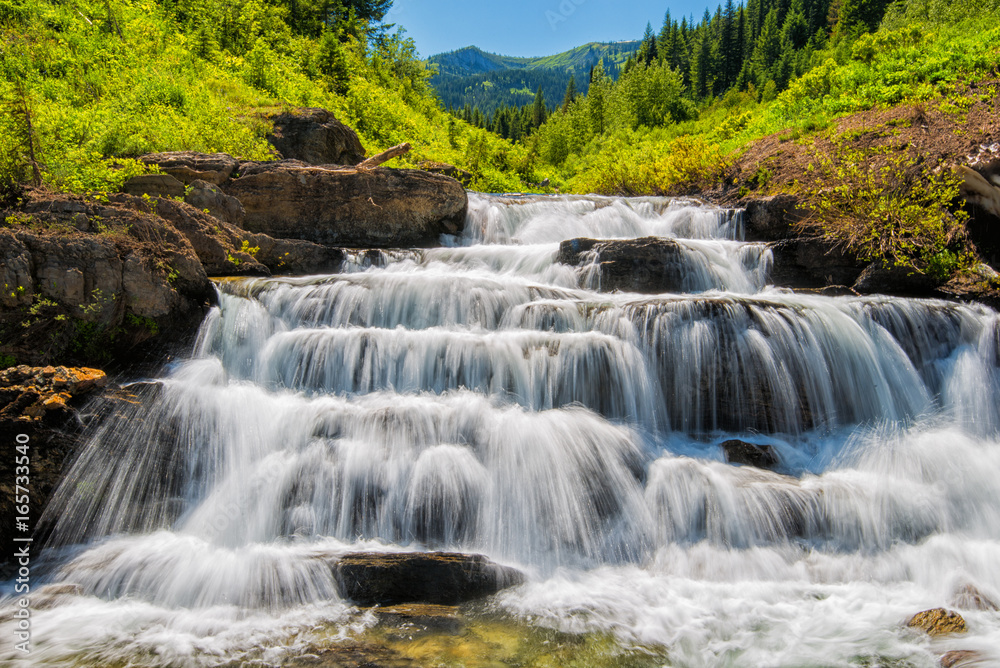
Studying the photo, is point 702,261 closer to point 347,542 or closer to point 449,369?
point 449,369

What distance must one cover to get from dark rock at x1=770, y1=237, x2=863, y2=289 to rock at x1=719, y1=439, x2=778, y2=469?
4753mm

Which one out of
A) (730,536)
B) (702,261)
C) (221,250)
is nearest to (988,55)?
(702,261)

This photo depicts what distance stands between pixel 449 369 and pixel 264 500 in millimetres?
2563

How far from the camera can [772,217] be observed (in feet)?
34.8

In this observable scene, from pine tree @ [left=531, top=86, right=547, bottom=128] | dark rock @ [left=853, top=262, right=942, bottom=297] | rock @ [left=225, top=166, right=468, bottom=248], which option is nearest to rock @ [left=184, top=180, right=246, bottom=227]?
rock @ [left=225, top=166, right=468, bottom=248]

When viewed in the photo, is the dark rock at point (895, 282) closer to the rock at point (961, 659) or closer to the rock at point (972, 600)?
the rock at point (972, 600)

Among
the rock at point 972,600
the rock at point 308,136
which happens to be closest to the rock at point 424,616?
the rock at point 972,600

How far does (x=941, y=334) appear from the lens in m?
6.81

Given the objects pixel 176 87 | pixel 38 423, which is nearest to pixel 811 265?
pixel 38 423

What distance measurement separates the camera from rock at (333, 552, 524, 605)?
13.5 ft

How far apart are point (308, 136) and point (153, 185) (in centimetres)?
560

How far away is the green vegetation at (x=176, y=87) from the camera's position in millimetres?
7516

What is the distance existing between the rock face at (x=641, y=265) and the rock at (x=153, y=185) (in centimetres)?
704

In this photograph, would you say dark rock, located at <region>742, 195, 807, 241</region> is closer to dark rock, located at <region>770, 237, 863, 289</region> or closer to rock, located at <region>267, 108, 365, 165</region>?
dark rock, located at <region>770, 237, 863, 289</region>
